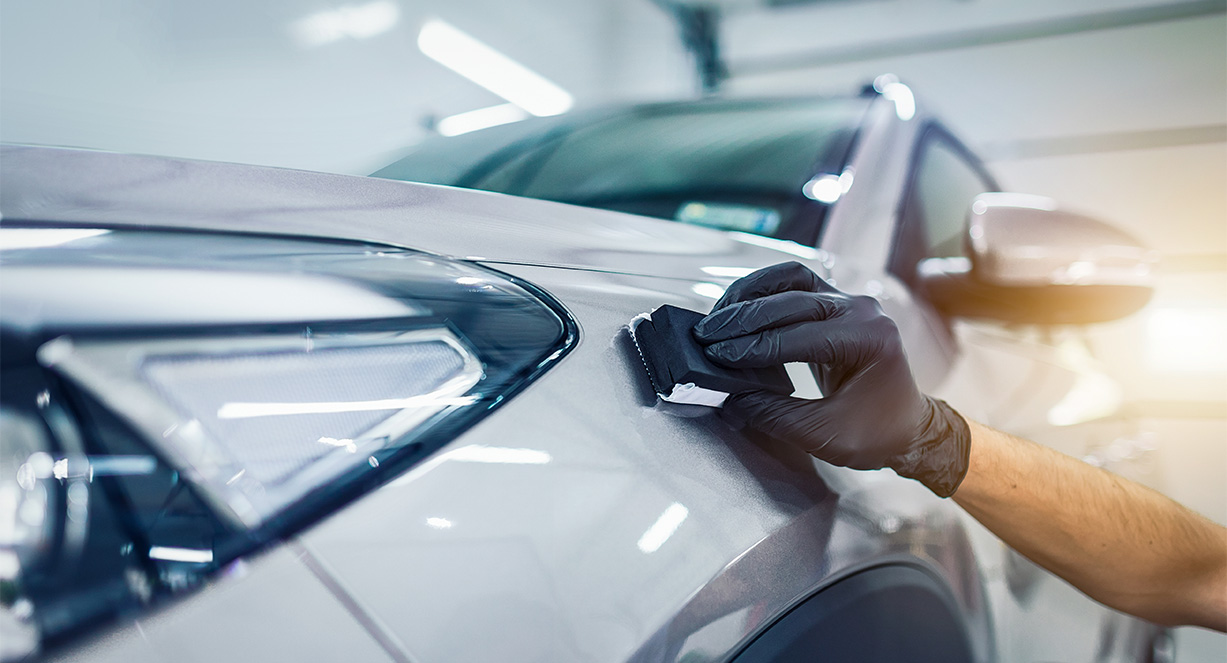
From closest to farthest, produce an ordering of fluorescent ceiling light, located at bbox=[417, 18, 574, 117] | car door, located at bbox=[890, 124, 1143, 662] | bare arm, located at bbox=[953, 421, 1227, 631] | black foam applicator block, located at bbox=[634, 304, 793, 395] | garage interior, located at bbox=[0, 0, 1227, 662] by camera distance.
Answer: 1. black foam applicator block, located at bbox=[634, 304, 793, 395]
2. bare arm, located at bbox=[953, 421, 1227, 631]
3. car door, located at bbox=[890, 124, 1143, 662]
4. garage interior, located at bbox=[0, 0, 1227, 662]
5. fluorescent ceiling light, located at bbox=[417, 18, 574, 117]

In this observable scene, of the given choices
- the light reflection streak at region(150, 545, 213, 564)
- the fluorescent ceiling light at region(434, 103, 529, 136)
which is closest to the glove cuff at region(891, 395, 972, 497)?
the light reflection streak at region(150, 545, 213, 564)

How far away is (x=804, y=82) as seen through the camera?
6.27 metres

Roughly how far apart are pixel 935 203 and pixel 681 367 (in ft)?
3.70

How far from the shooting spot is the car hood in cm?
44

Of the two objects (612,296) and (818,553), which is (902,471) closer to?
(818,553)

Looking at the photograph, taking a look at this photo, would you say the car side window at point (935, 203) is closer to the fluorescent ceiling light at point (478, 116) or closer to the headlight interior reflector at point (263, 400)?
the headlight interior reflector at point (263, 400)

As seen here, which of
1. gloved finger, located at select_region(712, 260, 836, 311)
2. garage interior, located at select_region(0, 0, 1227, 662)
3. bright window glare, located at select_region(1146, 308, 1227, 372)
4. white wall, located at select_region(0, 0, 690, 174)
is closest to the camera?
gloved finger, located at select_region(712, 260, 836, 311)

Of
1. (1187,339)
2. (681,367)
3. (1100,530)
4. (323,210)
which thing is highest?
(323,210)

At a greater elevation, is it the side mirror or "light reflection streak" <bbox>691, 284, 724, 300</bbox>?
"light reflection streak" <bbox>691, 284, 724, 300</bbox>

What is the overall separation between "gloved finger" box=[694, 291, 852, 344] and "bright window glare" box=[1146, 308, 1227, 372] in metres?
5.03

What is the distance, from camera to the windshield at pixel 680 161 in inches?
44.6

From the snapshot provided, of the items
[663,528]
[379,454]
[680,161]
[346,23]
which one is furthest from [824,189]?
[346,23]

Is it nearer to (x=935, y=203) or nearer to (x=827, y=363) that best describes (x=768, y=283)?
(x=827, y=363)

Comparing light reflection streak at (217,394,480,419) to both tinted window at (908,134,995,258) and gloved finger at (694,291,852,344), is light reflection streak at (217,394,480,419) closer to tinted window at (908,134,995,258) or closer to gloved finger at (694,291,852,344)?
gloved finger at (694,291,852,344)
